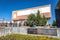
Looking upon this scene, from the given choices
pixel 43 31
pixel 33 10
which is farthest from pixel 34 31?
pixel 33 10

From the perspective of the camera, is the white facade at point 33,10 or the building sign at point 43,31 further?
the white facade at point 33,10

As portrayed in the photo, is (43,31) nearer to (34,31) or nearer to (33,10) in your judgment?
(34,31)

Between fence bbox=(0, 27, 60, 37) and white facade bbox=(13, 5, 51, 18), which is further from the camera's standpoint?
white facade bbox=(13, 5, 51, 18)

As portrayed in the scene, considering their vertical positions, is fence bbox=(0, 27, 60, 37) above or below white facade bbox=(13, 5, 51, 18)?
below

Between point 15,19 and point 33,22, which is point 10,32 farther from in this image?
point 15,19

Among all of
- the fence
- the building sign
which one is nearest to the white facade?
the fence

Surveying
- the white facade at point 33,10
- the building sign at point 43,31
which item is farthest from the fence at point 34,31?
the white facade at point 33,10

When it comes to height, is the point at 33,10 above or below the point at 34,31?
above

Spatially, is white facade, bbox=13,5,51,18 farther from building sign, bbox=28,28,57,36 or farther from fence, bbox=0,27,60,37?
building sign, bbox=28,28,57,36

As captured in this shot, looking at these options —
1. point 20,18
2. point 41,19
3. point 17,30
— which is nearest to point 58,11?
point 17,30

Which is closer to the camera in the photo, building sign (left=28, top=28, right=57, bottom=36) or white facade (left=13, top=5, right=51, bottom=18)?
building sign (left=28, top=28, right=57, bottom=36)

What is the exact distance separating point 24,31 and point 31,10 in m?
38.8

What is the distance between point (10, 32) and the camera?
21.7 metres

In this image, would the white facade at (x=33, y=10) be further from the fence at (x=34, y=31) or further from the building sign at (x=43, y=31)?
the building sign at (x=43, y=31)
